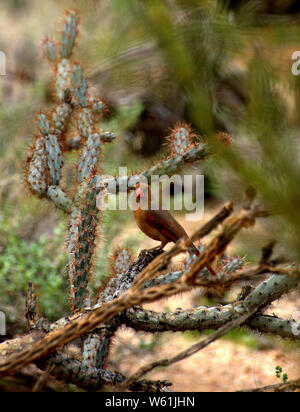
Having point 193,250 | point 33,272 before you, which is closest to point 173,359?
point 193,250

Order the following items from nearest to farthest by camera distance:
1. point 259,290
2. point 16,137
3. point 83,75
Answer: point 259,290 → point 83,75 → point 16,137

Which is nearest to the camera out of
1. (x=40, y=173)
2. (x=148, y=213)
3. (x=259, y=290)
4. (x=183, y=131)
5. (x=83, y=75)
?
(x=259, y=290)

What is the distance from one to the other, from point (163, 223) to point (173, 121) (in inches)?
178

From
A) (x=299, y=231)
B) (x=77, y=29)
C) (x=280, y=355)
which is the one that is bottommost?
(x=280, y=355)

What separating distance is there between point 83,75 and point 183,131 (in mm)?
920

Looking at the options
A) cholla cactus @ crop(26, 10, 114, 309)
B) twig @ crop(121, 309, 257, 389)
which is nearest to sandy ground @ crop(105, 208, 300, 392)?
cholla cactus @ crop(26, 10, 114, 309)

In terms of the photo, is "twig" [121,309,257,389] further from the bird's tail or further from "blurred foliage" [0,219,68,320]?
"blurred foliage" [0,219,68,320]

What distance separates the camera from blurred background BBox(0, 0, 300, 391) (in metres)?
1.17

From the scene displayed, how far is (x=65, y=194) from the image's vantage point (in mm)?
2771

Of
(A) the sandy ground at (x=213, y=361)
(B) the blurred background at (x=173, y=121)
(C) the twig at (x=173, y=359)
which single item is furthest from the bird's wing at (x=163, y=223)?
(A) the sandy ground at (x=213, y=361)

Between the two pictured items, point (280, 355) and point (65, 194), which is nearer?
point (65, 194)

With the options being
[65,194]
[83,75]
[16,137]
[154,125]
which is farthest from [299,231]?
[154,125]

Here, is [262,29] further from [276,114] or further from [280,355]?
[280,355]

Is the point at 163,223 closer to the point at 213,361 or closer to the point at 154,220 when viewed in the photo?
the point at 154,220
